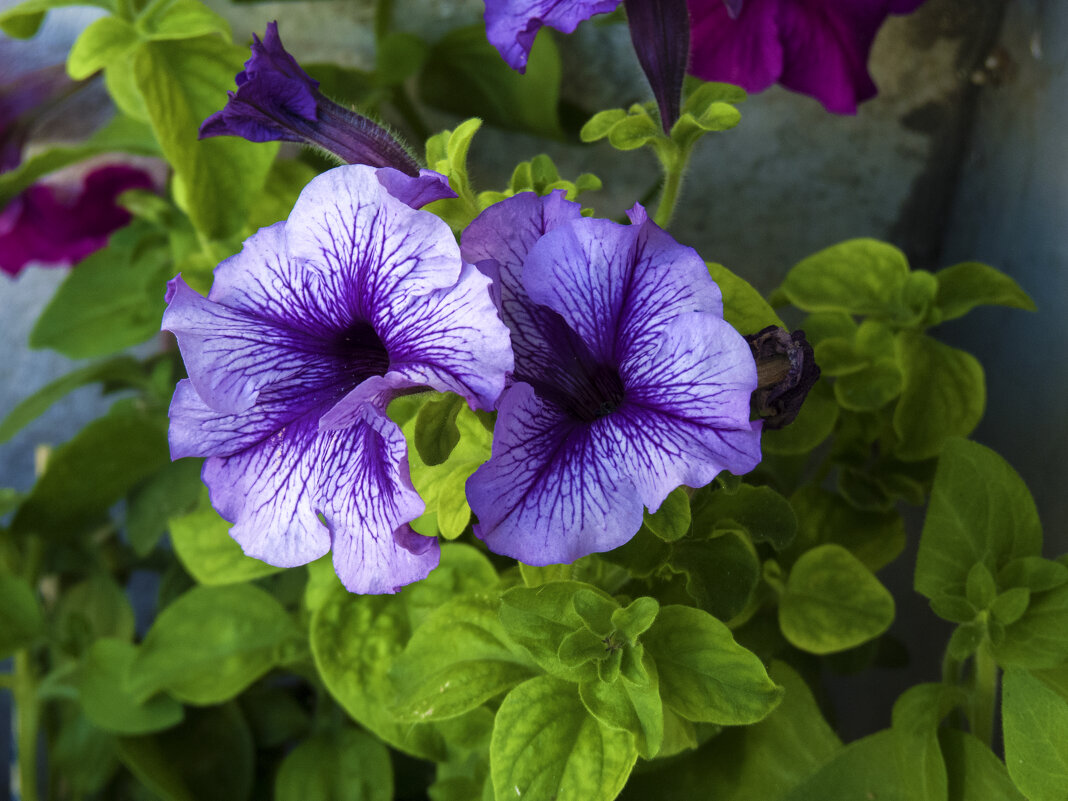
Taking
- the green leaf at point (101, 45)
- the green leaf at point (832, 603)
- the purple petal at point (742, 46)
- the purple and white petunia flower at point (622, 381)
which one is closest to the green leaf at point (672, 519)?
the purple and white petunia flower at point (622, 381)

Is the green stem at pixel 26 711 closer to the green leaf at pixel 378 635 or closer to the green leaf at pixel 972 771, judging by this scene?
the green leaf at pixel 378 635

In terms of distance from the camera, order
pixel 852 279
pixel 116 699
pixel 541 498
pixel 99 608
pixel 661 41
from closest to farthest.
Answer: pixel 541 498 < pixel 661 41 < pixel 852 279 < pixel 116 699 < pixel 99 608

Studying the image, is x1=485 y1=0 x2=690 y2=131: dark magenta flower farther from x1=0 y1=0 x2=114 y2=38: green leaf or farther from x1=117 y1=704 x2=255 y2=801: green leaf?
x1=117 y1=704 x2=255 y2=801: green leaf

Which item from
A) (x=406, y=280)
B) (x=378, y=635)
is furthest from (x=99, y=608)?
(x=406, y=280)

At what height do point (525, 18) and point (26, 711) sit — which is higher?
point (525, 18)

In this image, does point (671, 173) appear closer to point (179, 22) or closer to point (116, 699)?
point (179, 22)

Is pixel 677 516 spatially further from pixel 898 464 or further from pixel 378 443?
pixel 898 464
